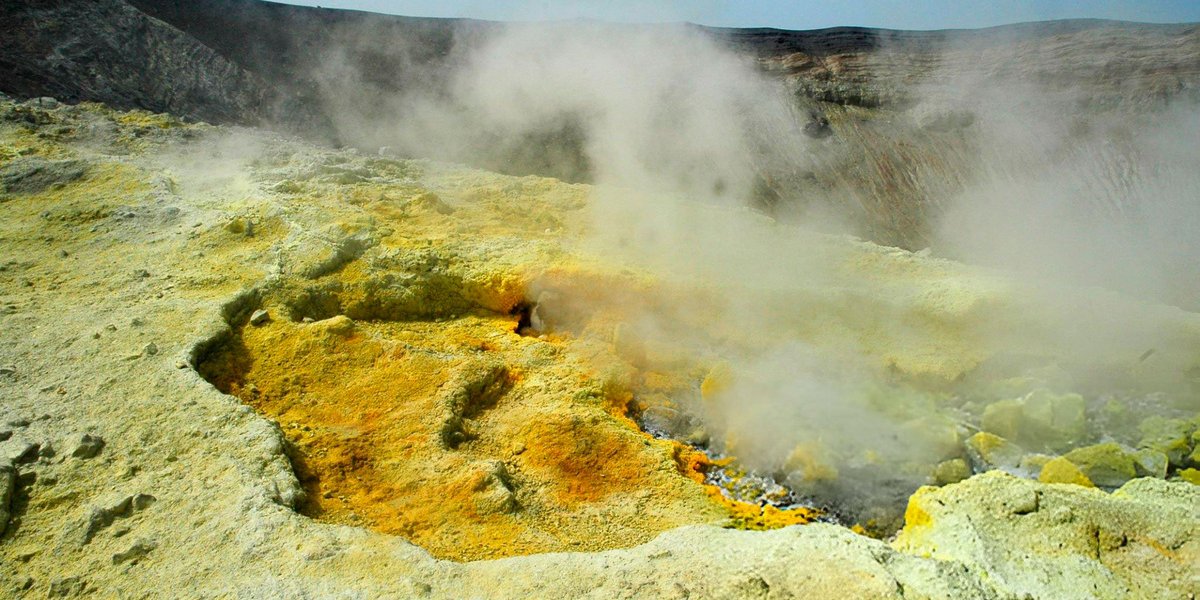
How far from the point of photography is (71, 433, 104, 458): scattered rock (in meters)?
3.22

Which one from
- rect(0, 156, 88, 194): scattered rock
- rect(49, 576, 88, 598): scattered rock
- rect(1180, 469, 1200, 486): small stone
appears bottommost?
rect(1180, 469, 1200, 486): small stone

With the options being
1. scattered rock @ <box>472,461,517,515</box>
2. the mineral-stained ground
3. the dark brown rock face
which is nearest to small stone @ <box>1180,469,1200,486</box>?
the mineral-stained ground

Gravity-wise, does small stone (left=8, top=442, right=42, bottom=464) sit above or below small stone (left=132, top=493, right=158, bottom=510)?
above

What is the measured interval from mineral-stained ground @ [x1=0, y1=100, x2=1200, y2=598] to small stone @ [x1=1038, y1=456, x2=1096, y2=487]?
0.02 metres

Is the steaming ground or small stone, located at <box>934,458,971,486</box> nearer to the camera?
the steaming ground

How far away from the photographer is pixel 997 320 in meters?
5.08

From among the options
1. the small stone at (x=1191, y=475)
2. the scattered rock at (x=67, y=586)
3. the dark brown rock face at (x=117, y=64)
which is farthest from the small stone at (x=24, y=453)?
the dark brown rock face at (x=117, y=64)

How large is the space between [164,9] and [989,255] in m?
13.0

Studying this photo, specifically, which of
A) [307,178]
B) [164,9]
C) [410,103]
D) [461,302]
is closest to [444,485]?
[461,302]

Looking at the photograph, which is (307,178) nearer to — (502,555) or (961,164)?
(502,555)

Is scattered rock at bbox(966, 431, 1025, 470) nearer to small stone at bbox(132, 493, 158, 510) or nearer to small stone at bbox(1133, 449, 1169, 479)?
small stone at bbox(1133, 449, 1169, 479)

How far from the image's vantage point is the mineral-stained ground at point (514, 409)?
273 cm

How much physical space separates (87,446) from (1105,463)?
16.3 ft

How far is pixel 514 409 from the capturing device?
4.30 m
